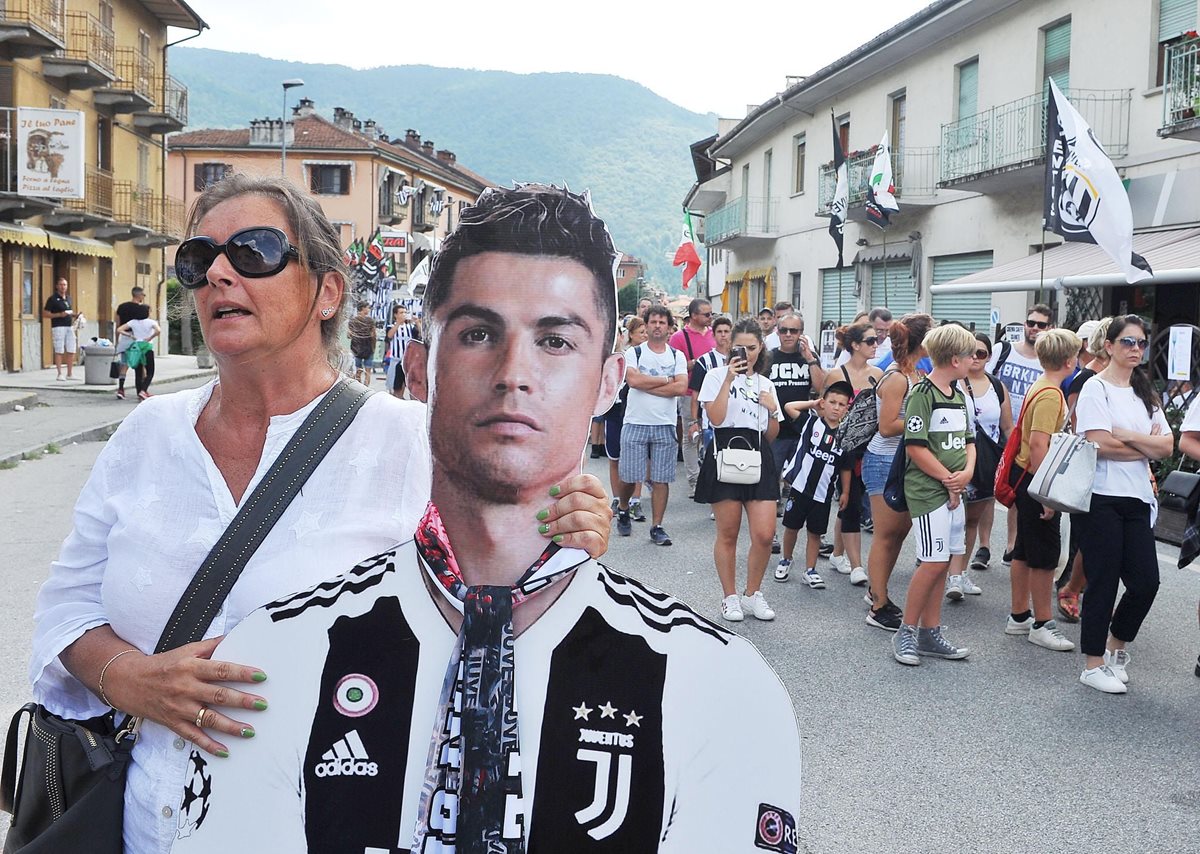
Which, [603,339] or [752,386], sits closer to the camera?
[603,339]

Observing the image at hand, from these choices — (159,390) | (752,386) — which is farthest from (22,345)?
(752,386)

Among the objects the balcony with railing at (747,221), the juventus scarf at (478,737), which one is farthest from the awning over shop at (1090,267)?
the balcony with railing at (747,221)

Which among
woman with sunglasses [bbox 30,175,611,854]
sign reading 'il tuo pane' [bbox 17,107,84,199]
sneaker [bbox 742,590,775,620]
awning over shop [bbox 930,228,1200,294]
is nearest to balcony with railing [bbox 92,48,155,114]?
sign reading 'il tuo pane' [bbox 17,107,84,199]

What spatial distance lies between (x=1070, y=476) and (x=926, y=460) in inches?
30.2

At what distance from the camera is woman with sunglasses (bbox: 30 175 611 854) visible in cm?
192

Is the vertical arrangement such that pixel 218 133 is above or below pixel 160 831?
above

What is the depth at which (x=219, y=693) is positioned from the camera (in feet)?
5.07

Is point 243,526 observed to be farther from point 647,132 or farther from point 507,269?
point 647,132

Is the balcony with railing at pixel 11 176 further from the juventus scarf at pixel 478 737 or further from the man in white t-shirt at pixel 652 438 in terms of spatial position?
the juventus scarf at pixel 478 737

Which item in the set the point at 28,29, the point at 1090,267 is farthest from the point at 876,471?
the point at 28,29

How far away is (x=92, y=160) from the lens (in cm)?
3397

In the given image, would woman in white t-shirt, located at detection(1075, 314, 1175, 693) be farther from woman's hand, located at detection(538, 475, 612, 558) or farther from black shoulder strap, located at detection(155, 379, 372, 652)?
woman's hand, located at detection(538, 475, 612, 558)

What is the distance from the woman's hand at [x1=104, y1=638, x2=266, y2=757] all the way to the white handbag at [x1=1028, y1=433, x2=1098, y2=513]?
5.00m

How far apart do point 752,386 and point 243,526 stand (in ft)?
19.4
